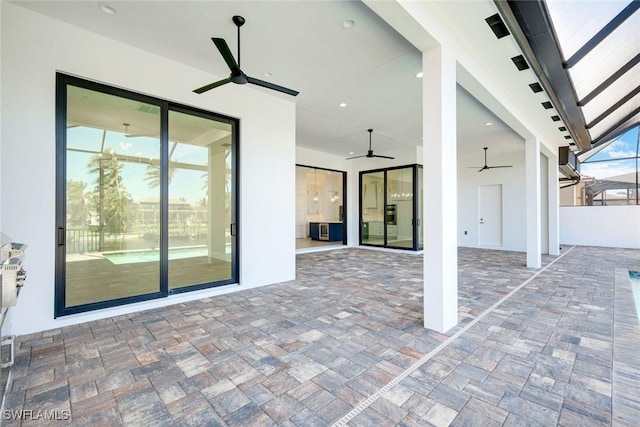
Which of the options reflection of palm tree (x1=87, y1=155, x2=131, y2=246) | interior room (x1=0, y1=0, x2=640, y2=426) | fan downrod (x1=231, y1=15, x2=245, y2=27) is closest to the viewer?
interior room (x1=0, y1=0, x2=640, y2=426)

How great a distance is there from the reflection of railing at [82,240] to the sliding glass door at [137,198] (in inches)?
0.5

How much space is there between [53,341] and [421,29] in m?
4.59

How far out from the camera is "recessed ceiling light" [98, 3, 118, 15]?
2799mm

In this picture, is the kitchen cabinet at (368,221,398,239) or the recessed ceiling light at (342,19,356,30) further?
the kitchen cabinet at (368,221,398,239)

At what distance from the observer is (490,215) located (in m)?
9.73

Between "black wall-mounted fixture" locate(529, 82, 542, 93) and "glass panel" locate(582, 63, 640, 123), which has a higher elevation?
"glass panel" locate(582, 63, 640, 123)

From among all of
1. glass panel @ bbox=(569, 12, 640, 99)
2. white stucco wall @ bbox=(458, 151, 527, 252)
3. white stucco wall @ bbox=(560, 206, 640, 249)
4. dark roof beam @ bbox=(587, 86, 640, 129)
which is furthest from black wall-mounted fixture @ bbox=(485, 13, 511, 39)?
white stucco wall @ bbox=(560, 206, 640, 249)

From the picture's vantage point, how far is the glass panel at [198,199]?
406 centimetres

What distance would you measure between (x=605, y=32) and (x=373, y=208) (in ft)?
23.1

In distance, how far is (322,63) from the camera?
3.87 m

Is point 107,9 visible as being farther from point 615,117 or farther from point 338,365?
point 615,117

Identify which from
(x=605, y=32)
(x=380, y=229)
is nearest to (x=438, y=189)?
(x=605, y=32)

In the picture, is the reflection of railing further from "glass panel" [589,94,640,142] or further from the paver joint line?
"glass panel" [589,94,640,142]

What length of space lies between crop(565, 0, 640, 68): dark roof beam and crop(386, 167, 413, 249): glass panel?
208 inches
